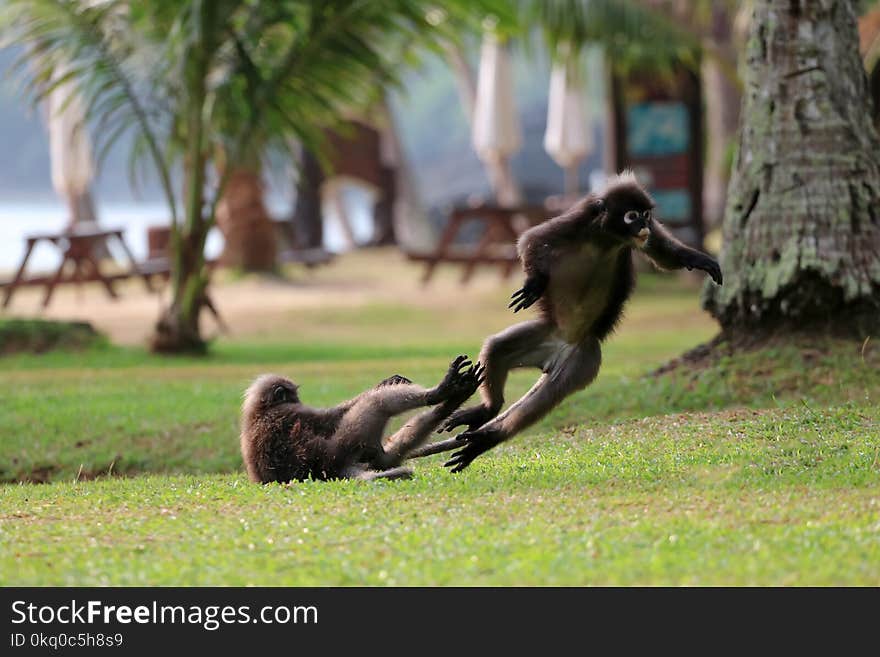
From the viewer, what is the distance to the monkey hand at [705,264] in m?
6.18

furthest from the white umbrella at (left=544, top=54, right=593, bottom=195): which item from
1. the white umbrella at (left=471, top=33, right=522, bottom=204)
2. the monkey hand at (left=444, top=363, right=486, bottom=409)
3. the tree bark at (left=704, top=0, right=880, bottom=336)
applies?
the monkey hand at (left=444, top=363, right=486, bottom=409)

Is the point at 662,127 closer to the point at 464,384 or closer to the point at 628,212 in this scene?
the point at 628,212

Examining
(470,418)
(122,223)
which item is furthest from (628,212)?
(122,223)

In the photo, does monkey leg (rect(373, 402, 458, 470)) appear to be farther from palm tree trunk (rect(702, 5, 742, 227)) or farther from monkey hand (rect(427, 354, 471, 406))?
palm tree trunk (rect(702, 5, 742, 227))

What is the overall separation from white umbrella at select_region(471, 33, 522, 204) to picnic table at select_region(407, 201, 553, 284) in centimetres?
594

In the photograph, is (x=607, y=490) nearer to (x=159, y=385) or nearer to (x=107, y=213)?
(x=159, y=385)

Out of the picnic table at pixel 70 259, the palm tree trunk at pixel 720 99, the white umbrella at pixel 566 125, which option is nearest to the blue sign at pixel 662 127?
the palm tree trunk at pixel 720 99

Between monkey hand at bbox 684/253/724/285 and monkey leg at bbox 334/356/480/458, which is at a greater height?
monkey hand at bbox 684/253/724/285

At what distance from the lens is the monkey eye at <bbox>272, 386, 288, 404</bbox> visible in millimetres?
6738

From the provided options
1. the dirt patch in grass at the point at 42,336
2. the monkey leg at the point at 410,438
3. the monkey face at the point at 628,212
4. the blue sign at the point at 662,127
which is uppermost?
the blue sign at the point at 662,127

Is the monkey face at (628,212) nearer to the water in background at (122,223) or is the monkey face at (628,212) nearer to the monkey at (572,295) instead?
the monkey at (572,295)

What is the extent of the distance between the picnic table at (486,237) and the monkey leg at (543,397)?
517 inches

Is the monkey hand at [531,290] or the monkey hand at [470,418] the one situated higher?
the monkey hand at [531,290]
